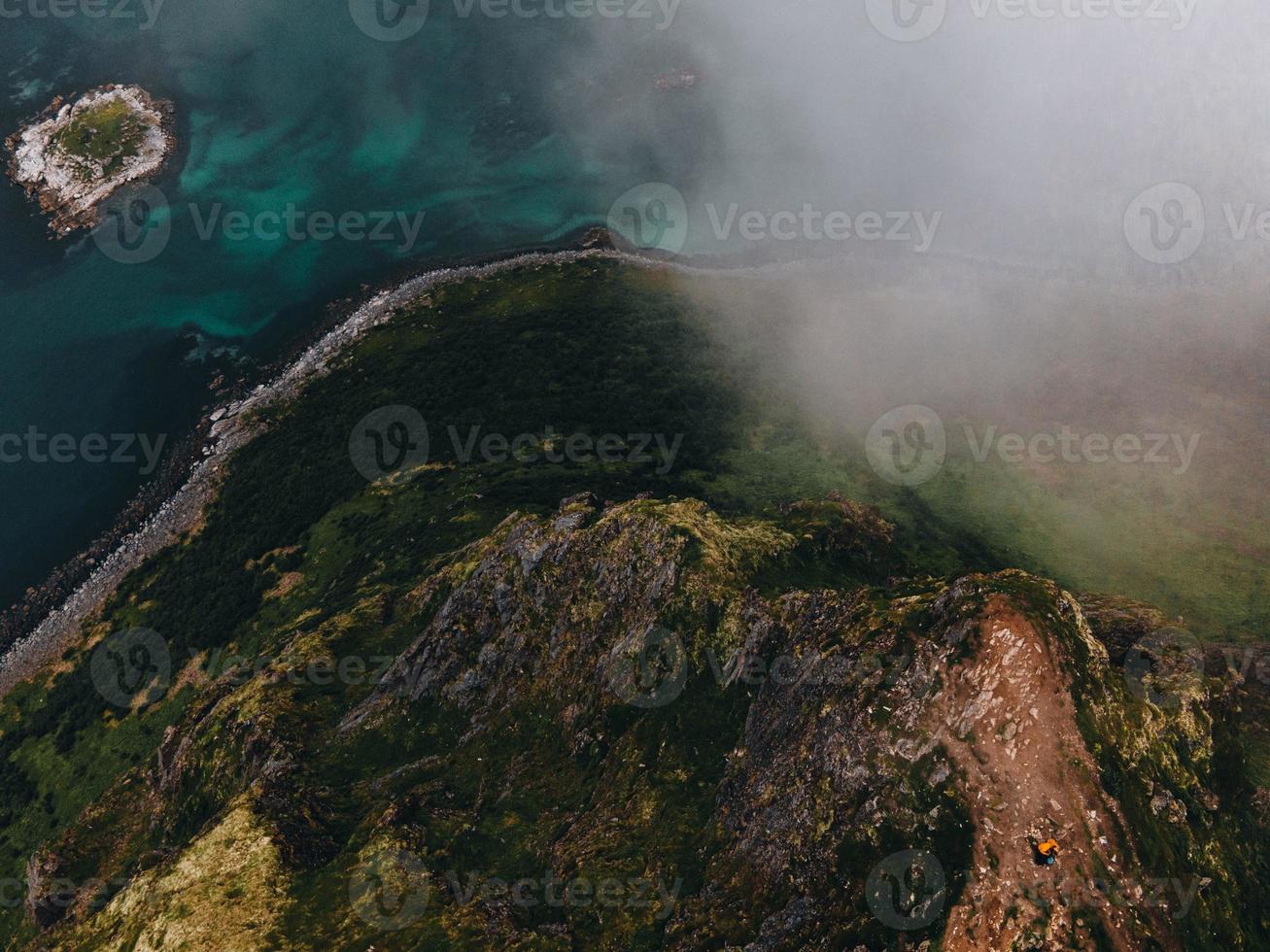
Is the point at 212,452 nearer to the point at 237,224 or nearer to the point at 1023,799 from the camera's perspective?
the point at 237,224

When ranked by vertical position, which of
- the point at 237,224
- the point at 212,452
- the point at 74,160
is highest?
the point at 74,160

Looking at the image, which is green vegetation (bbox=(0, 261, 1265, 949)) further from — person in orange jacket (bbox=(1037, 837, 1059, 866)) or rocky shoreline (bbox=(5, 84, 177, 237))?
rocky shoreline (bbox=(5, 84, 177, 237))

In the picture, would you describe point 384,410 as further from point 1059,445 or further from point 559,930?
point 1059,445

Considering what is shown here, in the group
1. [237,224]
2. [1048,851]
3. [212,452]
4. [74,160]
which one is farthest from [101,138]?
[1048,851]

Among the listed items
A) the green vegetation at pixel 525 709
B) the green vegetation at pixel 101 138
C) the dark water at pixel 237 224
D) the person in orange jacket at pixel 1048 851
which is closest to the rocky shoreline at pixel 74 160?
the green vegetation at pixel 101 138

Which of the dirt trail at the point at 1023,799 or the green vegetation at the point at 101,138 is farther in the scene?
the green vegetation at the point at 101,138

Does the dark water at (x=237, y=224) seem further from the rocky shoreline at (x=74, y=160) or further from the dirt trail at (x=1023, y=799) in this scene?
the dirt trail at (x=1023, y=799)
